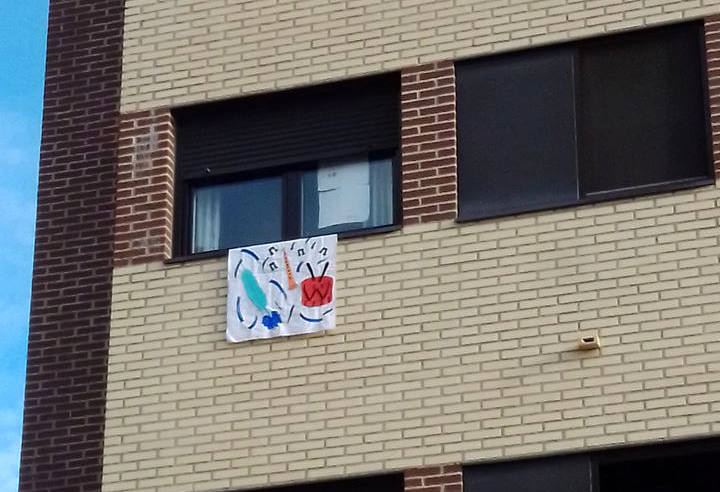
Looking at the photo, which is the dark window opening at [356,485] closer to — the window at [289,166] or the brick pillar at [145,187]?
the window at [289,166]

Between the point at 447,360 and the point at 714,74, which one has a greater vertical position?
the point at 714,74

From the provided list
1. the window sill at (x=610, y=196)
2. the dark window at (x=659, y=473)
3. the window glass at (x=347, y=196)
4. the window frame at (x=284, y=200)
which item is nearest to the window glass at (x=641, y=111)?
the window sill at (x=610, y=196)

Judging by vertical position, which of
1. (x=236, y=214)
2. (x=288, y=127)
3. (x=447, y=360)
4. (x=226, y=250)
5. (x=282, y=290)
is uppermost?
(x=288, y=127)

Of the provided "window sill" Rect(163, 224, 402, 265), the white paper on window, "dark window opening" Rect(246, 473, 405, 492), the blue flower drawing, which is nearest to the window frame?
"window sill" Rect(163, 224, 402, 265)

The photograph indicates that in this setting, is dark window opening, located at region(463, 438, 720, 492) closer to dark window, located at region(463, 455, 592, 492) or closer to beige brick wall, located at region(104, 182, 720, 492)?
dark window, located at region(463, 455, 592, 492)

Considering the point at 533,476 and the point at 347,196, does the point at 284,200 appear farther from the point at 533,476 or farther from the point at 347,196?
the point at 533,476

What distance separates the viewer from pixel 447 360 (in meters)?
15.6

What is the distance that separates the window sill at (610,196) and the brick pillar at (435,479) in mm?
2122

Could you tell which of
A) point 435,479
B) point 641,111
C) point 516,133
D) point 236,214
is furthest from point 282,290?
point 641,111

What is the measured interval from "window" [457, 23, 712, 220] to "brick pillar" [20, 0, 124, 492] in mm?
3563

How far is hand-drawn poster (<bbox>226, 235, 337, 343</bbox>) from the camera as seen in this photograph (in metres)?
16.2

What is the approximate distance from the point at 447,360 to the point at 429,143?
2.00m

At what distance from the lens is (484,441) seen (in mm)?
15234

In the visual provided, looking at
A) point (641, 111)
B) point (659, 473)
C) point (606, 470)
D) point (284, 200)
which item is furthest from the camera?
point (284, 200)
